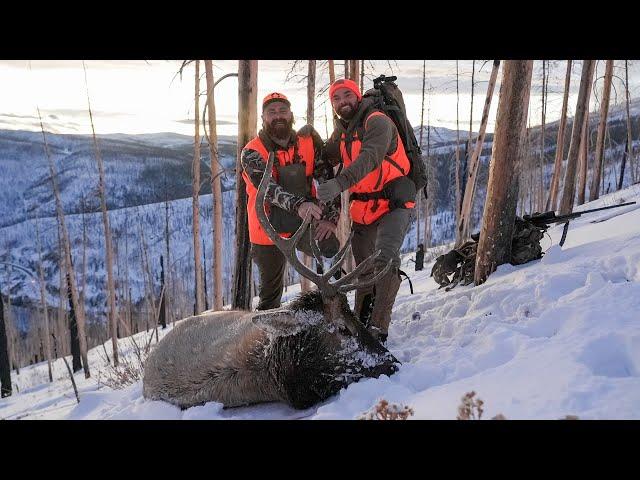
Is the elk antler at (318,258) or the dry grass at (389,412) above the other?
the elk antler at (318,258)

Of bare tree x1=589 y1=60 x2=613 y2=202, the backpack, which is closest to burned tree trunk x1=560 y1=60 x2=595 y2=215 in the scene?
bare tree x1=589 y1=60 x2=613 y2=202

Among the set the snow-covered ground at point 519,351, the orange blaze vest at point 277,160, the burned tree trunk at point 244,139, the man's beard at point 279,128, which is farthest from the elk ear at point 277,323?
the burned tree trunk at point 244,139

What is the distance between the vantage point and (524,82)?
5.82 meters

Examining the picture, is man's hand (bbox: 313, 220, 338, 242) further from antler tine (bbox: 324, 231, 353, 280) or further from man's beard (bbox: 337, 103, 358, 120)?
man's beard (bbox: 337, 103, 358, 120)

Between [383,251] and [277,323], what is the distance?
4.27ft

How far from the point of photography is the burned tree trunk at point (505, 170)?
586 cm

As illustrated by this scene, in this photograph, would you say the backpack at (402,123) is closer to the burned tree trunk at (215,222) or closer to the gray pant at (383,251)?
the gray pant at (383,251)

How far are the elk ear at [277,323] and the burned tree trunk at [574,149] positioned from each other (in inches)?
400

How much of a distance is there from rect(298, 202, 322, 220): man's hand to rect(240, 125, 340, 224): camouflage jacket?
72 mm

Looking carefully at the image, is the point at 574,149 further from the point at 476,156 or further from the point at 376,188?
the point at 376,188

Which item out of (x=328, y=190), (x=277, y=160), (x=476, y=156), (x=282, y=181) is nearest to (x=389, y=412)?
(x=328, y=190)

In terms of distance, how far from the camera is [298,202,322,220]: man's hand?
4336 mm
